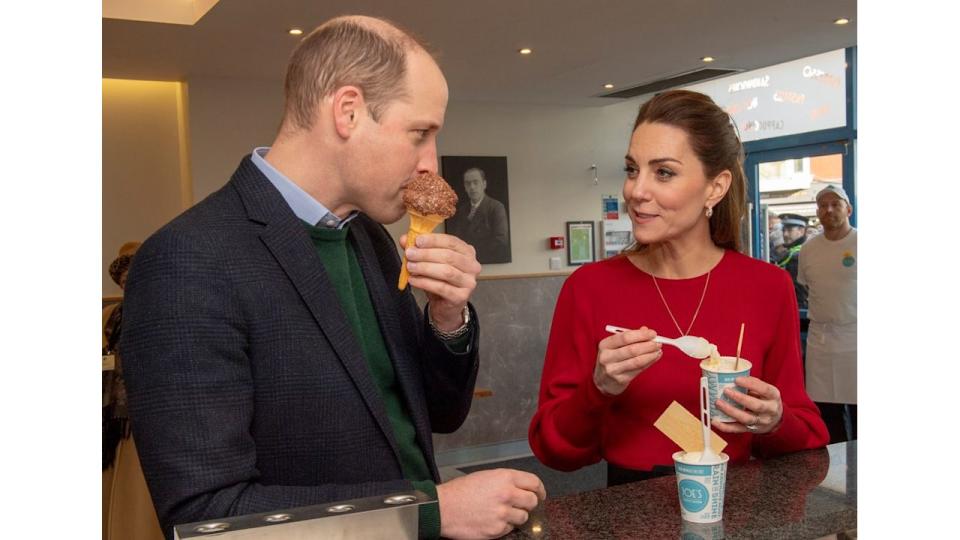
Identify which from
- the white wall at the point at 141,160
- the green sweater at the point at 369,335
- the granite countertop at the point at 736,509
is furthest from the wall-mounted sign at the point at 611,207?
the green sweater at the point at 369,335

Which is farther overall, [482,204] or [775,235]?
[775,235]

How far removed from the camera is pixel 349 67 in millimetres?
1498

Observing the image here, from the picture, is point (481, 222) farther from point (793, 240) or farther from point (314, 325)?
point (314, 325)

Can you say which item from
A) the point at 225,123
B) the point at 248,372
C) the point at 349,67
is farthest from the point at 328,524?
the point at 225,123

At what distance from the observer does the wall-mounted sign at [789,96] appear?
715 cm

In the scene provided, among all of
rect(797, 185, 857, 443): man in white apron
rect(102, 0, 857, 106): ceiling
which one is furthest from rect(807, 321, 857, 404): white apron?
rect(102, 0, 857, 106): ceiling

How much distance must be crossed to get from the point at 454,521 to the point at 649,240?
1057 millimetres

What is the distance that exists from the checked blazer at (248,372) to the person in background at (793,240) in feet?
21.9

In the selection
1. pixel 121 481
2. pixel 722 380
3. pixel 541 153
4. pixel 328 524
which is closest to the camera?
pixel 328 524

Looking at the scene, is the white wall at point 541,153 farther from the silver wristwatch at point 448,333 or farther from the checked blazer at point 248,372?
the checked blazer at point 248,372

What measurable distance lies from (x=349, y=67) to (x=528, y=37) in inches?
155

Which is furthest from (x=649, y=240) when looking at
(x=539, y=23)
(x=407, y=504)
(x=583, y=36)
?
(x=583, y=36)

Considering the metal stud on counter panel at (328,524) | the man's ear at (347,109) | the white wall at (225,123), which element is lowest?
the metal stud on counter panel at (328,524)
